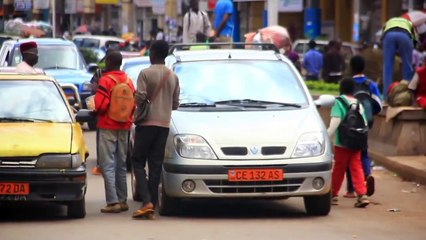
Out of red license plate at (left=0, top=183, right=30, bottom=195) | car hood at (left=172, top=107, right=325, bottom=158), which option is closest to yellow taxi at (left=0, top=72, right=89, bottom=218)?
red license plate at (left=0, top=183, right=30, bottom=195)

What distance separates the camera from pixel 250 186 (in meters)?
11.7

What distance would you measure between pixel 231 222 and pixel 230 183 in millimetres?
413

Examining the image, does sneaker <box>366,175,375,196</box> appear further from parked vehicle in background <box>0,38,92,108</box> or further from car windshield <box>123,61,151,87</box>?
parked vehicle in background <box>0,38,92,108</box>

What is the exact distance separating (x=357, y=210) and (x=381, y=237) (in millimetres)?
2127

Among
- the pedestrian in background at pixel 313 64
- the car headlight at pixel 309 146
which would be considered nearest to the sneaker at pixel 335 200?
the car headlight at pixel 309 146

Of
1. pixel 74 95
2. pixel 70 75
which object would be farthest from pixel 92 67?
pixel 74 95

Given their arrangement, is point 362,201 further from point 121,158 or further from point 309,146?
point 121,158

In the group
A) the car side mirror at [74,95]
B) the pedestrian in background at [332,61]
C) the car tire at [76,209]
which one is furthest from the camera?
the pedestrian in background at [332,61]

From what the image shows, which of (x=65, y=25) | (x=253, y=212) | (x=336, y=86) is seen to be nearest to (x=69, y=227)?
(x=253, y=212)

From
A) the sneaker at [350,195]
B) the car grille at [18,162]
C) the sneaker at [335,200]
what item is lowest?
the sneaker at [350,195]

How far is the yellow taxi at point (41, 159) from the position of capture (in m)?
11.3

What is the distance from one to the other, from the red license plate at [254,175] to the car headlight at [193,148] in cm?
26

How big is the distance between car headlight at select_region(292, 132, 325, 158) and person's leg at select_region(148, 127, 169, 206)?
1320mm

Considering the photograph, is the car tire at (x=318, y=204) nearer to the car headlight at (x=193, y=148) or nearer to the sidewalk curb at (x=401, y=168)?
the car headlight at (x=193, y=148)
